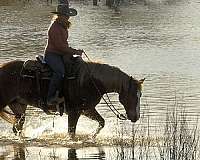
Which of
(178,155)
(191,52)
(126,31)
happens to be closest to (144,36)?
(126,31)

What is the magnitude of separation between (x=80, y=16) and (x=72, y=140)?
31.7 metres

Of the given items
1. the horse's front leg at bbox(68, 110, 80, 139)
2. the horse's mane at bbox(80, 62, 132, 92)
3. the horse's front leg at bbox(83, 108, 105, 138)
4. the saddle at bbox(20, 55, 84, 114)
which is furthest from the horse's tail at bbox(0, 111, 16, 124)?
the horse's mane at bbox(80, 62, 132, 92)

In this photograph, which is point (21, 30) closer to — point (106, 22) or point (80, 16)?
point (106, 22)

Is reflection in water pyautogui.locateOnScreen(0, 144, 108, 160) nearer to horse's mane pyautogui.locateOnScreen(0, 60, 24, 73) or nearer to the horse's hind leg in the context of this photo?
the horse's hind leg

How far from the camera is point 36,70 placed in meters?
10.6

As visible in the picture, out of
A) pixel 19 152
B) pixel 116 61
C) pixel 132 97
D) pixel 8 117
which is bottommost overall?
pixel 116 61

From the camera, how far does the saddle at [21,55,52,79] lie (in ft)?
34.9

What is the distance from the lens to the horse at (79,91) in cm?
1030

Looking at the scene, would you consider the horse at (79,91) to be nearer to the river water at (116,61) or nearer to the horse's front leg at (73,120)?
the horse's front leg at (73,120)

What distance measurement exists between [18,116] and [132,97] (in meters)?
2.27

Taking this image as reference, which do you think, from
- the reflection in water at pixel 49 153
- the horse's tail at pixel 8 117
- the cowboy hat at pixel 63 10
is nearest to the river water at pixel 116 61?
the reflection in water at pixel 49 153

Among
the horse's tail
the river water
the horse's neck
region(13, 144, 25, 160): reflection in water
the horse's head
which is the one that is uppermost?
the horse's neck

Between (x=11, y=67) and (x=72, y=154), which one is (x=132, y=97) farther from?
(x=11, y=67)

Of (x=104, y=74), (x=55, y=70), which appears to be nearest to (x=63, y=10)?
(x=55, y=70)
